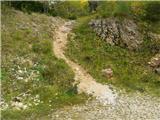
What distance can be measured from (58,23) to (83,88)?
44.4 ft

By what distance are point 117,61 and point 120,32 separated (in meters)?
3.69

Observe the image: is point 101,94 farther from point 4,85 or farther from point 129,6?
point 129,6

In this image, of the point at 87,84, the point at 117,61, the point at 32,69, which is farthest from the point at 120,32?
the point at 32,69

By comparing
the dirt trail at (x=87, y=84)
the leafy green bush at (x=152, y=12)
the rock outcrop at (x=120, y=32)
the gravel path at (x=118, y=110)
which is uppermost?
the leafy green bush at (x=152, y=12)

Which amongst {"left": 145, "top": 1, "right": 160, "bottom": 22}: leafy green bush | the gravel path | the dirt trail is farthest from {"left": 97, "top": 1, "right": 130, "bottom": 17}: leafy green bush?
the gravel path

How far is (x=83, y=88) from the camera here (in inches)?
1314

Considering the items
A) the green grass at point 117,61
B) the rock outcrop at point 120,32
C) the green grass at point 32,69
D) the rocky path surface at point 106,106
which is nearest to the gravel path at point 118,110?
the rocky path surface at point 106,106

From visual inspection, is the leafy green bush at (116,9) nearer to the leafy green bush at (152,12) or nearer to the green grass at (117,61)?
the leafy green bush at (152,12)

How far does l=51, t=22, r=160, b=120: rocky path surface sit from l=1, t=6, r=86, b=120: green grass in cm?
79

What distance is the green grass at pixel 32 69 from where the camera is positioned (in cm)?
3055

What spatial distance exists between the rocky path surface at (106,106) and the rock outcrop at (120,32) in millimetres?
5266

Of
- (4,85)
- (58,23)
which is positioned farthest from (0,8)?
(4,85)

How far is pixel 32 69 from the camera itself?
34125 millimetres

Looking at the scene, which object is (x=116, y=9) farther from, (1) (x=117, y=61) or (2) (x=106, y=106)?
(2) (x=106, y=106)
